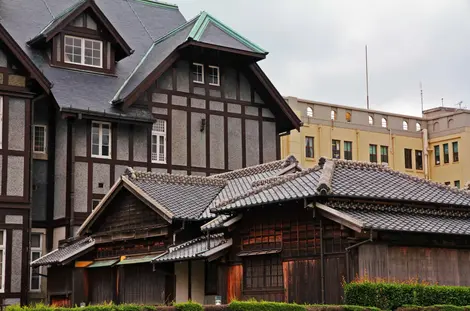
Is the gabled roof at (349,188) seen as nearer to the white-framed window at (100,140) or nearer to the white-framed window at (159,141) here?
the white-framed window at (100,140)

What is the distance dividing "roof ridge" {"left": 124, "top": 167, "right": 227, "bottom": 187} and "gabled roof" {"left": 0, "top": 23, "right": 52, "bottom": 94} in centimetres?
613

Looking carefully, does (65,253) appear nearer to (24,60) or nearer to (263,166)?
(24,60)

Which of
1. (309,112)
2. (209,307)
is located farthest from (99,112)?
(309,112)

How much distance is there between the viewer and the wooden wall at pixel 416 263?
23.7 meters

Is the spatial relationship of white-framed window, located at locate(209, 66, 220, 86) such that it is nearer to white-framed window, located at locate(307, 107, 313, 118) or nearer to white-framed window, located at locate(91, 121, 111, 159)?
white-framed window, located at locate(91, 121, 111, 159)

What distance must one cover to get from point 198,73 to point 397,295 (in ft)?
70.7

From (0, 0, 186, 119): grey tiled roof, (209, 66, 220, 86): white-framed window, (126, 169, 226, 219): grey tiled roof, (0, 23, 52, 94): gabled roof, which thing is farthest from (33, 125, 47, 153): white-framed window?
(209, 66, 220, 86): white-framed window

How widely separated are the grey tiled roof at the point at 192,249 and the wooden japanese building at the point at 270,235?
0.05 metres

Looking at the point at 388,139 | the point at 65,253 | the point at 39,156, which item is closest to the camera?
the point at 65,253

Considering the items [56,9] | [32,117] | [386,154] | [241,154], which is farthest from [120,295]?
[386,154]

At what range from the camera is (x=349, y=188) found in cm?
2512

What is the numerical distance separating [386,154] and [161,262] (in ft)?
129

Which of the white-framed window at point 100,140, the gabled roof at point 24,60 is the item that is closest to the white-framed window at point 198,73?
the white-framed window at point 100,140

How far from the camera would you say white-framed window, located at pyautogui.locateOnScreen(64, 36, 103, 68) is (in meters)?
40.2
